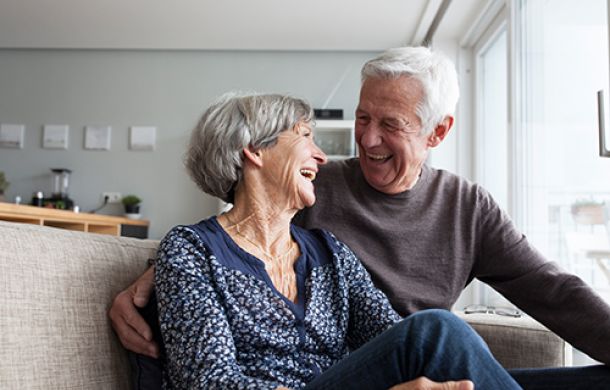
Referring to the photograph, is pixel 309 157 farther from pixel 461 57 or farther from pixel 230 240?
pixel 461 57

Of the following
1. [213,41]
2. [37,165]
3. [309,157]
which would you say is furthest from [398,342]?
[37,165]

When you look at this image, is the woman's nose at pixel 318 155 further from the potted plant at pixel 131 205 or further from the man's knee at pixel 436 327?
the potted plant at pixel 131 205

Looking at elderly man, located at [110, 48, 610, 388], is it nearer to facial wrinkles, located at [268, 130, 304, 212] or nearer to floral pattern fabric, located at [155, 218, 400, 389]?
floral pattern fabric, located at [155, 218, 400, 389]

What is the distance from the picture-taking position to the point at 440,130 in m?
1.77

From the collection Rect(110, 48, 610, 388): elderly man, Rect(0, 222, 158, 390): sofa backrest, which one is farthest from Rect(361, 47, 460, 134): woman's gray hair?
Rect(0, 222, 158, 390): sofa backrest

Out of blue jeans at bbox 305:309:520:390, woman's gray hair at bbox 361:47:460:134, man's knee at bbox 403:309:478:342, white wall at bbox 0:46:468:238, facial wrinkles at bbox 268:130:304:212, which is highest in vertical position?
white wall at bbox 0:46:468:238

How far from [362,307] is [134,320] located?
1.74 ft

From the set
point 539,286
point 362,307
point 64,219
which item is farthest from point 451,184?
point 64,219

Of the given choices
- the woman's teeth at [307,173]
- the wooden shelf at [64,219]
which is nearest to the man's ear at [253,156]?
the woman's teeth at [307,173]

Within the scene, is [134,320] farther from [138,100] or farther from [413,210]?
[138,100]

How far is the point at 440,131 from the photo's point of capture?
178 cm

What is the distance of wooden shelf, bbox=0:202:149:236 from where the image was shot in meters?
3.29

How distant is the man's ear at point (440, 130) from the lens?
175cm

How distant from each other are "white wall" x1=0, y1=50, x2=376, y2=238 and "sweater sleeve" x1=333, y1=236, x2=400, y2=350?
3875 millimetres
